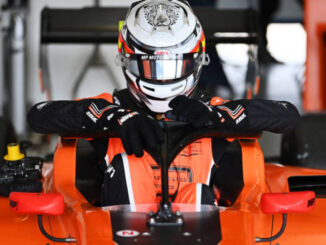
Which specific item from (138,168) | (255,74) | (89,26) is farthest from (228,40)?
(138,168)

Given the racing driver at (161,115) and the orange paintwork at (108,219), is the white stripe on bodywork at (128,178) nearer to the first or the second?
the racing driver at (161,115)

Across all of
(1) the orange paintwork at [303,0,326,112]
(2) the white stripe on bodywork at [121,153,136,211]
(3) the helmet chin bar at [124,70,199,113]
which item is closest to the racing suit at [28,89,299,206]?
(2) the white stripe on bodywork at [121,153,136,211]

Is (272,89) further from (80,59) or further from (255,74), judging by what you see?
(80,59)

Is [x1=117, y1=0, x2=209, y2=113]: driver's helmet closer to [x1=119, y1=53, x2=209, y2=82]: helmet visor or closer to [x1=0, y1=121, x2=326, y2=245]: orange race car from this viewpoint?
[x1=119, y1=53, x2=209, y2=82]: helmet visor

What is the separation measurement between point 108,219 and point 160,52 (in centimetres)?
62

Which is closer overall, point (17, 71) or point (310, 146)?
point (310, 146)

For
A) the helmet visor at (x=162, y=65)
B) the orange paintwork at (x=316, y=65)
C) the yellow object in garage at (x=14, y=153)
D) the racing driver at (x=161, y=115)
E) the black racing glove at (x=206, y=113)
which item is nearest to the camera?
the black racing glove at (x=206, y=113)

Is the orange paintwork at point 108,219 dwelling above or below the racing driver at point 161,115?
below

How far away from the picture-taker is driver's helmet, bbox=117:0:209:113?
2.13m

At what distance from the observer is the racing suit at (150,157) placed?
1.98 meters

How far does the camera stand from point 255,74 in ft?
11.5

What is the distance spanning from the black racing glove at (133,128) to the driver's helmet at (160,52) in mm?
221

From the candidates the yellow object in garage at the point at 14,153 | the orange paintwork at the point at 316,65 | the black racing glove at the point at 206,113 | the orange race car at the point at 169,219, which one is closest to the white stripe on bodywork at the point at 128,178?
the orange race car at the point at 169,219

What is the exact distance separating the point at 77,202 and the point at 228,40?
173cm
